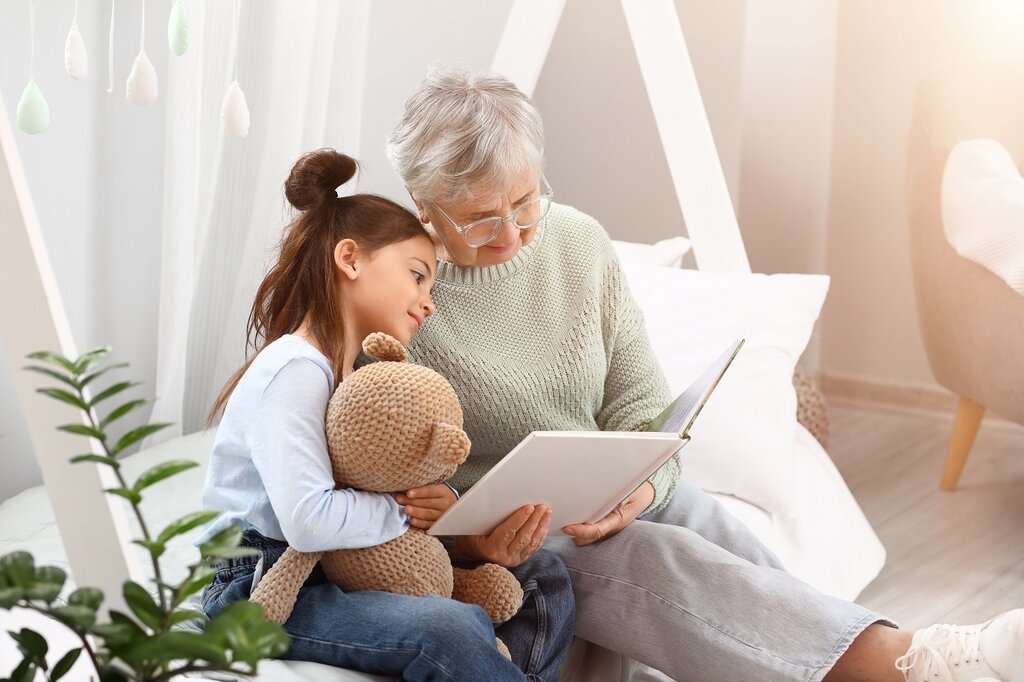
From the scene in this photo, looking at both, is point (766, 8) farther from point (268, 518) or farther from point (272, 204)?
point (268, 518)

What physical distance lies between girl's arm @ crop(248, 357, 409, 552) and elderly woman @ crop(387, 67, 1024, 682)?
18cm

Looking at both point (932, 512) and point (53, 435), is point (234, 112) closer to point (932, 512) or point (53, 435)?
point (53, 435)

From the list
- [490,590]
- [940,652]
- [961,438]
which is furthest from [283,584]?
[961,438]

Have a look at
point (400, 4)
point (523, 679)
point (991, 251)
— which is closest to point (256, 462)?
point (523, 679)

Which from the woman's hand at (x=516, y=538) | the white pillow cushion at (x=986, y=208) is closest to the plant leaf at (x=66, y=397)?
the woman's hand at (x=516, y=538)

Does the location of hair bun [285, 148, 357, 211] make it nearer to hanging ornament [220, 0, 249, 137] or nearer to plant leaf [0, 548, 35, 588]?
hanging ornament [220, 0, 249, 137]

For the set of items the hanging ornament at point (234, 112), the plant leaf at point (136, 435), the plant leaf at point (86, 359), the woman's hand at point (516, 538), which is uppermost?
the hanging ornament at point (234, 112)

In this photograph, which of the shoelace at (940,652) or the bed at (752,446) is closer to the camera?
the shoelace at (940,652)

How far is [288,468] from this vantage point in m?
1.11

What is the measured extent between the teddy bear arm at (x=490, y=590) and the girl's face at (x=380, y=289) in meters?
0.27

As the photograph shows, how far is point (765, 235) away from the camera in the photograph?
322cm

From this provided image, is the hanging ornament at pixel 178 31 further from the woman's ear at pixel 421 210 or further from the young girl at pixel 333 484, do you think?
the woman's ear at pixel 421 210

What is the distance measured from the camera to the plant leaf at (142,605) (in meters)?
0.63

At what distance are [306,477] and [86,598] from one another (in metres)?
0.49
